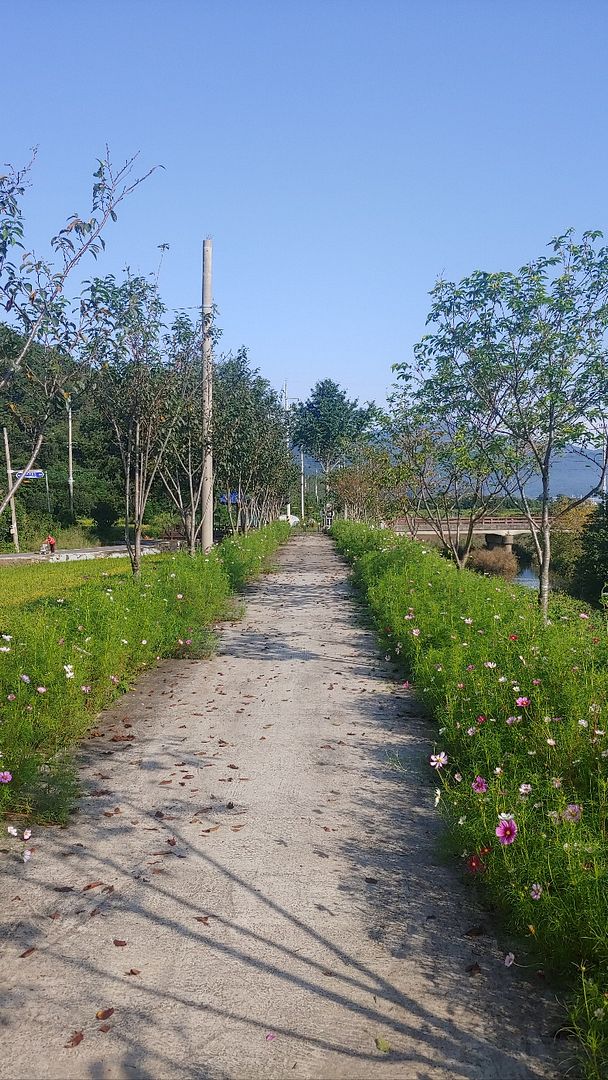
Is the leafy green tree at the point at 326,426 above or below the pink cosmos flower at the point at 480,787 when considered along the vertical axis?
above

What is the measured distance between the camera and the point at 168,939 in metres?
3.26

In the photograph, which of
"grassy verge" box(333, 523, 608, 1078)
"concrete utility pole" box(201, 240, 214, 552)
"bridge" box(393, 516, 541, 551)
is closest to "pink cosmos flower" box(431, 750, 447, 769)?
"grassy verge" box(333, 523, 608, 1078)

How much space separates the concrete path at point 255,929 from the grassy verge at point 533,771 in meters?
0.20

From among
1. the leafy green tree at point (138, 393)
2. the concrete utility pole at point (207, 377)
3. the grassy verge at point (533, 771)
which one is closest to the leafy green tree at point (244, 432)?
the concrete utility pole at point (207, 377)

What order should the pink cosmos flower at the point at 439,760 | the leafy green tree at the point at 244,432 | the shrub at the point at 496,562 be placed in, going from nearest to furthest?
1. the pink cosmos flower at the point at 439,760
2. the leafy green tree at the point at 244,432
3. the shrub at the point at 496,562

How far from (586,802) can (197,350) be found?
37.8 ft

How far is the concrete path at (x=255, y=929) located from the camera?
2.60 metres

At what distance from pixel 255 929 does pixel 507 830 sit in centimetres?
118

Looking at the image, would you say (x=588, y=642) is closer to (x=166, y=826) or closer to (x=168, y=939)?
(x=166, y=826)

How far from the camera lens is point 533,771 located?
167 inches

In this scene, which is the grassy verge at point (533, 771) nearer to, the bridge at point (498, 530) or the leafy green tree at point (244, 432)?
the leafy green tree at point (244, 432)

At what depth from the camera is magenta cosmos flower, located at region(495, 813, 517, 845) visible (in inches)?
127

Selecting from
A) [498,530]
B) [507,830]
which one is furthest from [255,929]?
[498,530]

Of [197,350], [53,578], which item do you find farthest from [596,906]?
[53,578]
